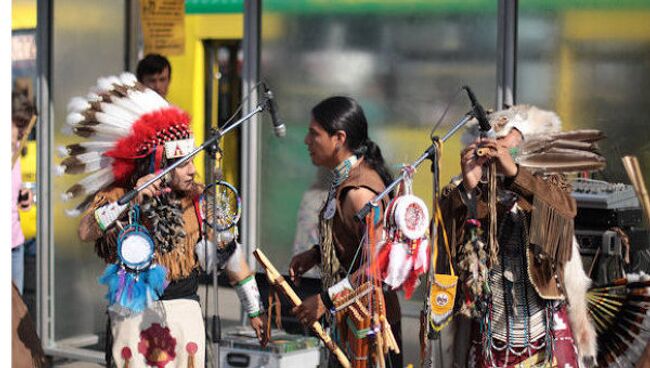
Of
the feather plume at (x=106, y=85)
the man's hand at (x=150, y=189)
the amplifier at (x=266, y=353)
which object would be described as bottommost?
the amplifier at (x=266, y=353)

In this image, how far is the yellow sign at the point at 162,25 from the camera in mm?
7973

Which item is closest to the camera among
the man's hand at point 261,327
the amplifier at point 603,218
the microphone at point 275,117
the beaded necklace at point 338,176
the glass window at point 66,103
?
the microphone at point 275,117

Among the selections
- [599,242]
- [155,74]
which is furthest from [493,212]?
[155,74]

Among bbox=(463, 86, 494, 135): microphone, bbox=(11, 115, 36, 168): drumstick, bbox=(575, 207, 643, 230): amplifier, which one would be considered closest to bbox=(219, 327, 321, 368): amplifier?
bbox=(575, 207, 643, 230): amplifier

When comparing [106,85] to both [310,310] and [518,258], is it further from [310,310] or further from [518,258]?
[518,258]

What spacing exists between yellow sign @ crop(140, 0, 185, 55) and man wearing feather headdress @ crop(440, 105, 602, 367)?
3.97 m

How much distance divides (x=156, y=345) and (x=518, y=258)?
1610mm

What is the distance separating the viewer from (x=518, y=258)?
4496mm

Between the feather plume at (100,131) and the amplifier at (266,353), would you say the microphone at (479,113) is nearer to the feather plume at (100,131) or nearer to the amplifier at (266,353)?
the feather plume at (100,131)

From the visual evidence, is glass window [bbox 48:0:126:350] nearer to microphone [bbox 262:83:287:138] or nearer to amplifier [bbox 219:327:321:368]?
amplifier [bbox 219:327:321:368]

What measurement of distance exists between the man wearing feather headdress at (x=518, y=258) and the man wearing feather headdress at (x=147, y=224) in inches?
37.6

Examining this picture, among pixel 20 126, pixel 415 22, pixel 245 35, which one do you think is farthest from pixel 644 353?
pixel 20 126

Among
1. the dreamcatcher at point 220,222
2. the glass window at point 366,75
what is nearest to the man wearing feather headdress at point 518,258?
the dreamcatcher at point 220,222

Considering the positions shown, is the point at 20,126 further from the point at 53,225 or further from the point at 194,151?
the point at 194,151
